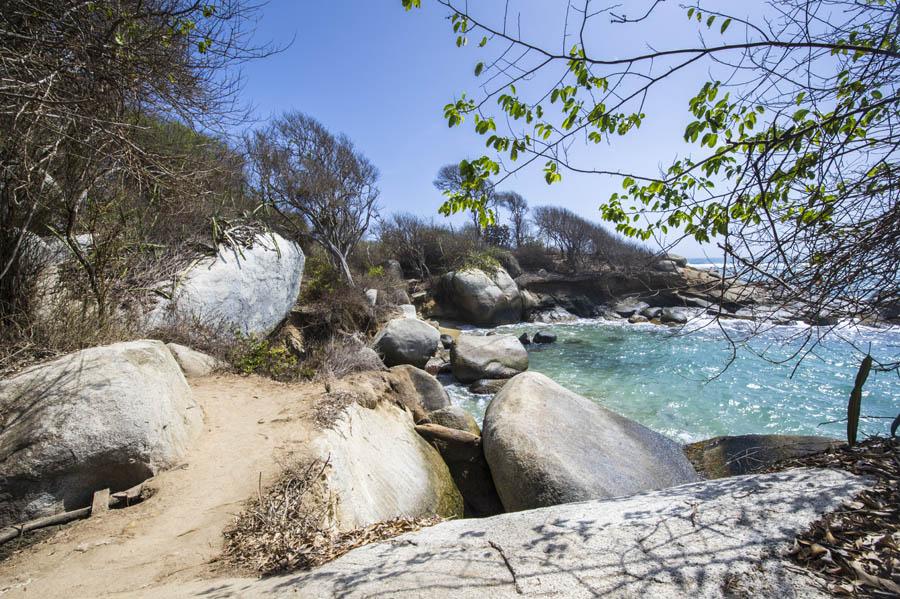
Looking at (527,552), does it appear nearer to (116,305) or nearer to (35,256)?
(35,256)

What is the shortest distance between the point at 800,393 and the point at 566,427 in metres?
7.77

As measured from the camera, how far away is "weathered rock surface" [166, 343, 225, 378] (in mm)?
5574

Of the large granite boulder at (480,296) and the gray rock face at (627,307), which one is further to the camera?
the gray rock face at (627,307)

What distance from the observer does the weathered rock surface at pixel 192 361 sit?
18.3 ft

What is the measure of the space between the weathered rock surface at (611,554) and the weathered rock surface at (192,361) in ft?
14.1

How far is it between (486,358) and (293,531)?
8.37 meters

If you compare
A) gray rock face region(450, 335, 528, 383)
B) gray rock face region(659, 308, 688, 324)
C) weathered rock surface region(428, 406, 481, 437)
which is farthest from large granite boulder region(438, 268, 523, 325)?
weathered rock surface region(428, 406, 481, 437)

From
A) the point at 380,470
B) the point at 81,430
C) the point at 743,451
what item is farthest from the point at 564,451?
the point at 81,430

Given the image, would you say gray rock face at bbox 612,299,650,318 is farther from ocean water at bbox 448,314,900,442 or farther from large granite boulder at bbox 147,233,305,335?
large granite boulder at bbox 147,233,305,335

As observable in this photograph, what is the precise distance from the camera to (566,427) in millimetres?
5188

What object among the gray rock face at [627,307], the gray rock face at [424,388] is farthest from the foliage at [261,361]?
the gray rock face at [627,307]

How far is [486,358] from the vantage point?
1060 centimetres

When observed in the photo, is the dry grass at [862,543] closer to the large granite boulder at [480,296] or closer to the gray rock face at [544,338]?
the gray rock face at [544,338]

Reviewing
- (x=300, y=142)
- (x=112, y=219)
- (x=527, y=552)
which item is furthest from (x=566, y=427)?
(x=300, y=142)
